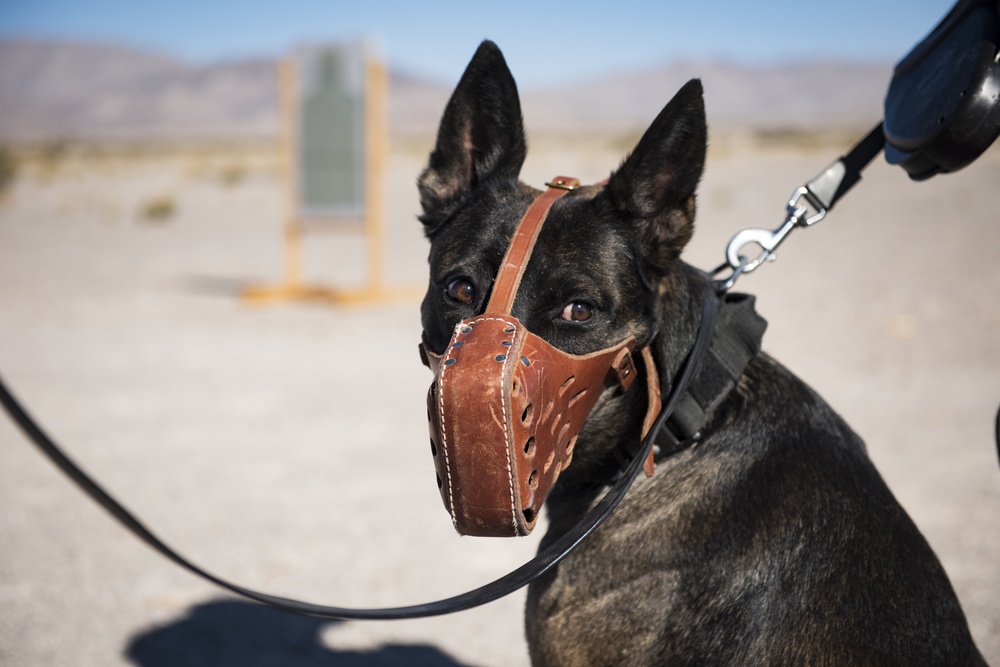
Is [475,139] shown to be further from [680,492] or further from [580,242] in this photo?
[680,492]

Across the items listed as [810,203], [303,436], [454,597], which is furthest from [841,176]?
[303,436]

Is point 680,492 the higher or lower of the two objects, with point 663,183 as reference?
lower

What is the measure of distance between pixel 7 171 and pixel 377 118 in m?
25.7

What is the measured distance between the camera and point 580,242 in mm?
2246

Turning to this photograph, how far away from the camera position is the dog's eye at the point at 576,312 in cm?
218

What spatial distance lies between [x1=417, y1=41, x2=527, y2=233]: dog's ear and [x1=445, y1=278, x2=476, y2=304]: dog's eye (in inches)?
15.5

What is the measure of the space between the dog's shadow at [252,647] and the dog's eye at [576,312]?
2.03 metres

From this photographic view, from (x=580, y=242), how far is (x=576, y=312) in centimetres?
21

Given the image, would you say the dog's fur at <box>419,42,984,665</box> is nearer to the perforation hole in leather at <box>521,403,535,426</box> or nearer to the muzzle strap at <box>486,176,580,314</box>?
the muzzle strap at <box>486,176,580,314</box>

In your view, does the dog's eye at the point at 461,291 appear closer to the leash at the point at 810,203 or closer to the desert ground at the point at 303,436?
the leash at the point at 810,203

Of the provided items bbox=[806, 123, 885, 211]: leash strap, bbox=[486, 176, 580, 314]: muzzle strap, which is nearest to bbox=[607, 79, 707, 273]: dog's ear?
bbox=[486, 176, 580, 314]: muzzle strap

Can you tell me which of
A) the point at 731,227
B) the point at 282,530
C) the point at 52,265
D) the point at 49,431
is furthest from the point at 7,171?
the point at 282,530

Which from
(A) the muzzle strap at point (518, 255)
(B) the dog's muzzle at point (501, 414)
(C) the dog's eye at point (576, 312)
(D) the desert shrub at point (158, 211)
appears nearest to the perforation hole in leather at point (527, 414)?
(B) the dog's muzzle at point (501, 414)

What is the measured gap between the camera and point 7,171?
3130 centimetres
